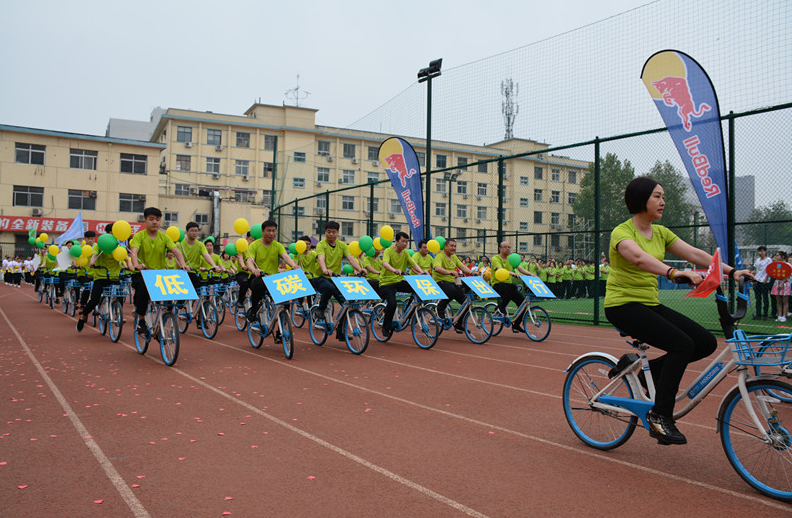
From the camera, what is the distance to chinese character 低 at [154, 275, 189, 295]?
26.7ft

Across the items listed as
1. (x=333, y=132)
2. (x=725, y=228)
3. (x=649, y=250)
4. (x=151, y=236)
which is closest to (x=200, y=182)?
(x=333, y=132)

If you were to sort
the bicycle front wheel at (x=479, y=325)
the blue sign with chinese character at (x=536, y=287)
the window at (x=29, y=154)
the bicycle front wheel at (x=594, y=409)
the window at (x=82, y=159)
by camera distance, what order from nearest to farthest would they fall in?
the bicycle front wheel at (x=594, y=409)
the bicycle front wheel at (x=479, y=325)
the blue sign with chinese character at (x=536, y=287)
the window at (x=29, y=154)
the window at (x=82, y=159)

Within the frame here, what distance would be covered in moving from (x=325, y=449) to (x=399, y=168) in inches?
440

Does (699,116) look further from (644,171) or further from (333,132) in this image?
(333,132)

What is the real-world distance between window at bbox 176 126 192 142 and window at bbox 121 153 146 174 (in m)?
7.79

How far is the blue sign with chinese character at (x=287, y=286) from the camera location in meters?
8.59

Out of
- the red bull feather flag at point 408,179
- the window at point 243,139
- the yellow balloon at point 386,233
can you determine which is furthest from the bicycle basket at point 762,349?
the window at point 243,139

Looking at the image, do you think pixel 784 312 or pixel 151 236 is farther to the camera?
pixel 784 312

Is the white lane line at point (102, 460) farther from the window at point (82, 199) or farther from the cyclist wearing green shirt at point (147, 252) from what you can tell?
the window at point (82, 199)

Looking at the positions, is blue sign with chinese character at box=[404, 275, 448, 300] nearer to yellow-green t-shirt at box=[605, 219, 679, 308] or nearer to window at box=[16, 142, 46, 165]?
yellow-green t-shirt at box=[605, 219, 679, 308]

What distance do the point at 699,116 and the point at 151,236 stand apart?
830 centimetres

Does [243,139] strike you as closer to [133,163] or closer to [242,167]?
[242,167]

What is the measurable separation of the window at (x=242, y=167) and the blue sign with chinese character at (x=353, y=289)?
142 feet

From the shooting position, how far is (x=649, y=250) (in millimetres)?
4148
